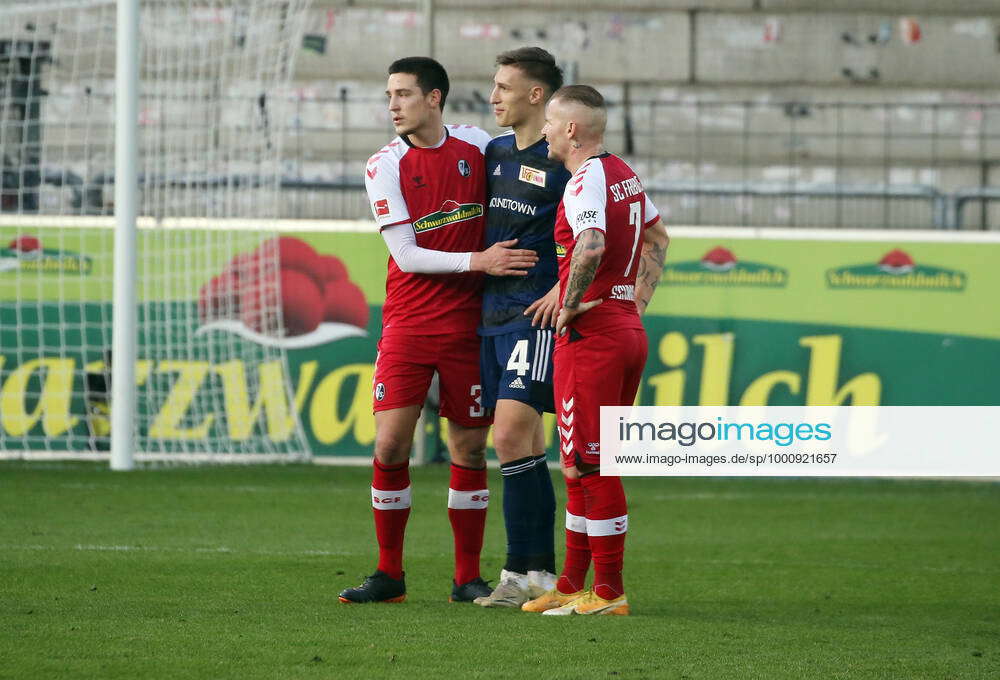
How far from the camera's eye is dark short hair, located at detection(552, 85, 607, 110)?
501cm

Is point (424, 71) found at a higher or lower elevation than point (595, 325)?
higher

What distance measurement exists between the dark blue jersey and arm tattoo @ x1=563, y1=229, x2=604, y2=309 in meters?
0.41

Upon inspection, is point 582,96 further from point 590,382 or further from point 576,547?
point 576,547

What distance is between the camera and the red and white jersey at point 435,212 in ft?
17.9

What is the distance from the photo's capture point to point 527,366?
17.3 feet

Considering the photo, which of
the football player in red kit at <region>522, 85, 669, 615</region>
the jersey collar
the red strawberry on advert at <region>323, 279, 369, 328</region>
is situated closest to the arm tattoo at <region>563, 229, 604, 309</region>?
the football player in red kit at <region>522, 85, 669, 615</region>

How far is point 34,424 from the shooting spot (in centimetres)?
1112

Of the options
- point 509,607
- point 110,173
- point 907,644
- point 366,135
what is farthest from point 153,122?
point 907,644

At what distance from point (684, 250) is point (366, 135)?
12.8 ft

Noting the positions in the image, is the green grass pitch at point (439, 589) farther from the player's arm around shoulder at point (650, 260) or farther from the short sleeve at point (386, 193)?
the short sleeve at point (386, 193)

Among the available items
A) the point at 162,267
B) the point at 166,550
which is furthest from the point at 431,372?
the point at 162,267

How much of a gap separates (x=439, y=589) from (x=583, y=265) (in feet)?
5.34

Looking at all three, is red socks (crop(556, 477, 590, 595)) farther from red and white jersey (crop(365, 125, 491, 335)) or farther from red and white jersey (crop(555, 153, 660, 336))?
Result: red and white jersey (crop(365, 125, 491, 335))

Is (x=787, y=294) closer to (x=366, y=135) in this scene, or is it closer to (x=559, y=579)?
(x=366, y=135)
